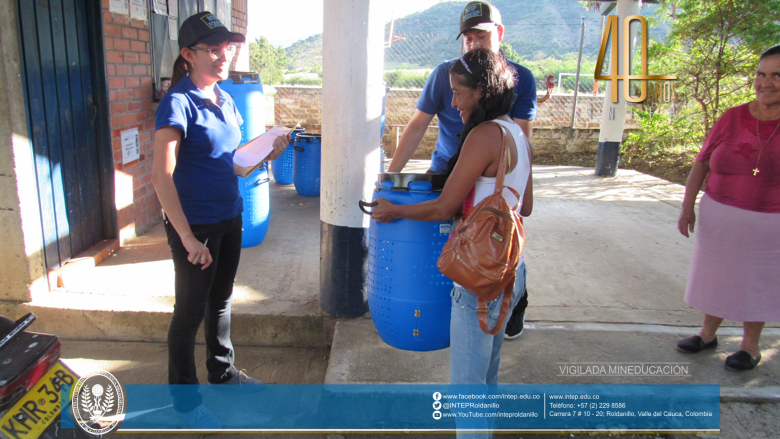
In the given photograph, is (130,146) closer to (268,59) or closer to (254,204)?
(254,204)

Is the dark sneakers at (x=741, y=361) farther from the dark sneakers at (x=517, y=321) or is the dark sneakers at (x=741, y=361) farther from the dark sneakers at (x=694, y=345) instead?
the dark sneakers at (x=517, y=321)

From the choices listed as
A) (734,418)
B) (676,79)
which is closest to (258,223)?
(734,418)

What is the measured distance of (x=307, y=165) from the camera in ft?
20.9

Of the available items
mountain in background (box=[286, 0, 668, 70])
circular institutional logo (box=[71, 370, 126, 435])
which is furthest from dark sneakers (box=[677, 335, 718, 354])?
mountain in background (box=[286, 0, 668, 70])

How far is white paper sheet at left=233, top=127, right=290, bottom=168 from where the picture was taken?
258 centimetres

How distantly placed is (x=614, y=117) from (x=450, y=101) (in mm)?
6616

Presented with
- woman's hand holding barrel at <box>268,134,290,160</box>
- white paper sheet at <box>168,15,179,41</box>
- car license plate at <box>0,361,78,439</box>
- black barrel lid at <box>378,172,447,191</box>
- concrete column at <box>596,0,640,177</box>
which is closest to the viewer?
car license plate at <box>0,361,78,439</box>

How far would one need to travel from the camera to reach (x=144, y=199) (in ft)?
15.7

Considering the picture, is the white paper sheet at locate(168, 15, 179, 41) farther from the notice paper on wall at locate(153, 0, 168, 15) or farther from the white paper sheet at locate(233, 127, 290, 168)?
the white paper sheet at locate(233, 127, 290, 168)

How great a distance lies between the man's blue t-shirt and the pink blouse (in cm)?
107

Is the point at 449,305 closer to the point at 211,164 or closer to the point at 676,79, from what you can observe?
the point at 211,164

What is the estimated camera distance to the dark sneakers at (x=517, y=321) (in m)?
2.94

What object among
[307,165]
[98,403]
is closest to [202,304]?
Result: [98,403]

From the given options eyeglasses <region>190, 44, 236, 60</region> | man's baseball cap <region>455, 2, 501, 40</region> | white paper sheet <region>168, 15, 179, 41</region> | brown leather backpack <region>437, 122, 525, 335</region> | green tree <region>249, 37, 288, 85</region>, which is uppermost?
green tree <region>249, 37, 288, 85</region>
